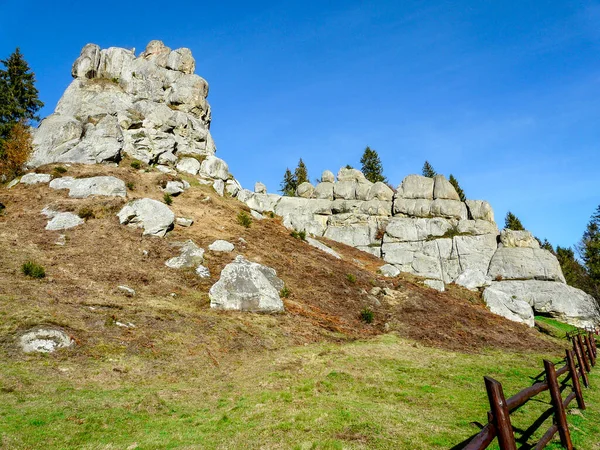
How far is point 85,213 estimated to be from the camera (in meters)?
27.3

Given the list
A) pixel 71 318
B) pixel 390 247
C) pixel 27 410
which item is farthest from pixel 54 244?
pixel 390 247

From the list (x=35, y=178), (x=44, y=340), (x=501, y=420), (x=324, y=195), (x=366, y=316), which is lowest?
(x=501, y=420)

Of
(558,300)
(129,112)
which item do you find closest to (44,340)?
(129,112)

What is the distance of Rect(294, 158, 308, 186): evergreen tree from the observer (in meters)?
91.7

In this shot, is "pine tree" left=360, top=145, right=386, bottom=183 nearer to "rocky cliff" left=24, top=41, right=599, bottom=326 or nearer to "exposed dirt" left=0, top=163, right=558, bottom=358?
"rocky cliff" left=24, top=41, right=599, bottom=326

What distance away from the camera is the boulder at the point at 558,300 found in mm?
46594

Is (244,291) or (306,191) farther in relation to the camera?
(306,191)

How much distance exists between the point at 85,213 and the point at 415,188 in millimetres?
55387

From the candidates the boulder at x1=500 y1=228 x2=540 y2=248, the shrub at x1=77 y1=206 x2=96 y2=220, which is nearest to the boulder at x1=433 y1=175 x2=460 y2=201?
the boulder at x1=500 y1=228 x2=540 y2=248

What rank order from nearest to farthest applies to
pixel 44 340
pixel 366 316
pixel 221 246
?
pixel 44 340 < pixel 366 316 < pixel 221 246

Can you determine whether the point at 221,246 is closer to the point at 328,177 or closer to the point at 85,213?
the point at 85,213

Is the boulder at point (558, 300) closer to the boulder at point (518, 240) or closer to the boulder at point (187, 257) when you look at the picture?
the boulder at point (518, 240)

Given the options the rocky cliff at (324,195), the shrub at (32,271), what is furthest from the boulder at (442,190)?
the shrub at (32,271)

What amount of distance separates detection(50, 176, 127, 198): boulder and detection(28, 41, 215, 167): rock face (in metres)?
7.43
